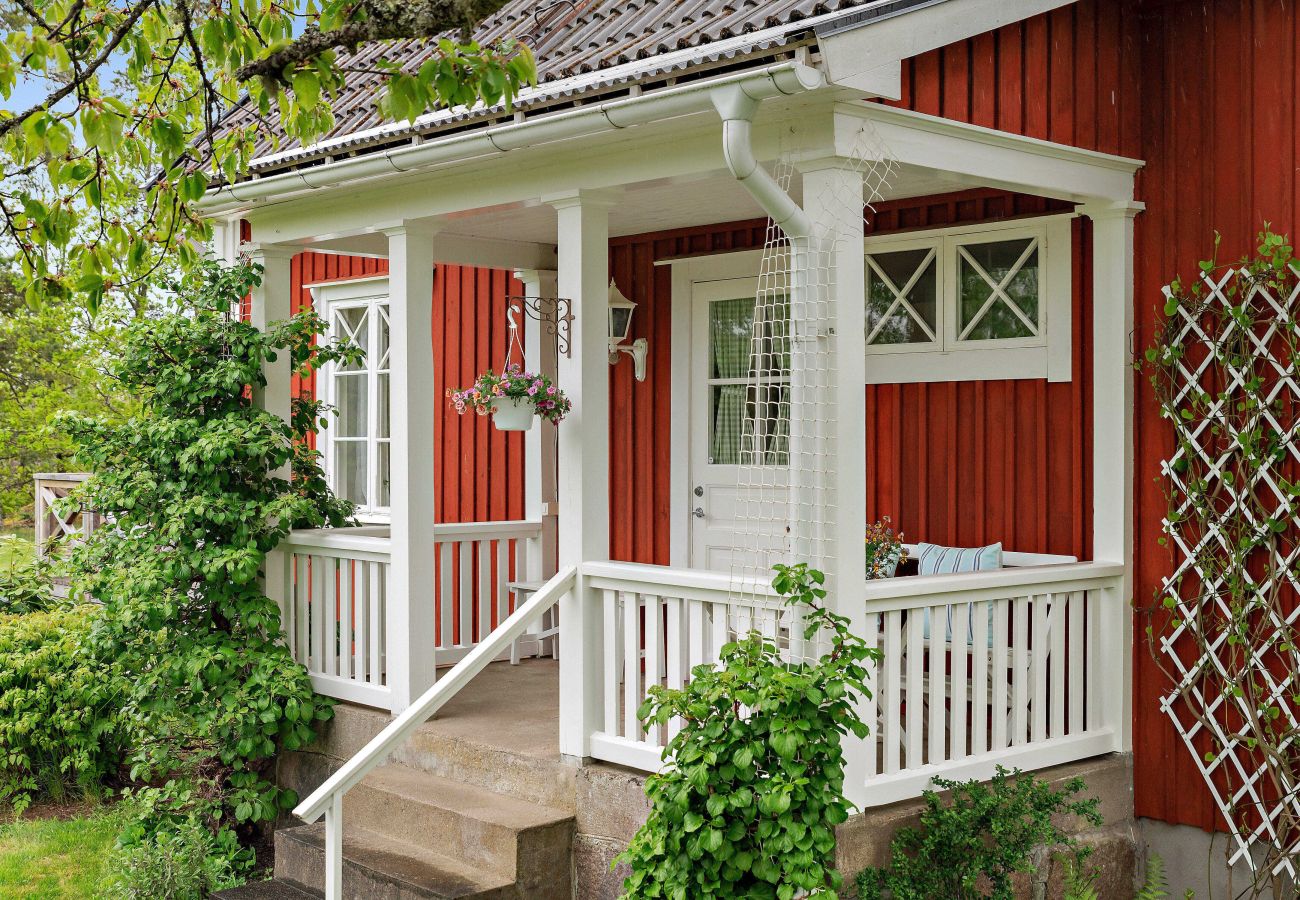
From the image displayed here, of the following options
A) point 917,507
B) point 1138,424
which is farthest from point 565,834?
point 1138,424

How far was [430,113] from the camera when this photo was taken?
612 cm

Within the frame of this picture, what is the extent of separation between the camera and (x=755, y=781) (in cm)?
453

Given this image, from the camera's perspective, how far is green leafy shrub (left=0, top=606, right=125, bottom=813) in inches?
316

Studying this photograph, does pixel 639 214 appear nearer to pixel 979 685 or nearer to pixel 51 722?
pixel 979 685

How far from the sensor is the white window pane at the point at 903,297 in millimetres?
6820

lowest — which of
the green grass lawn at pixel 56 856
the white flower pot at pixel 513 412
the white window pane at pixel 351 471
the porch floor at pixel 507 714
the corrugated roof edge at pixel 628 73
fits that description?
the green grass lawn at pixel 56 856

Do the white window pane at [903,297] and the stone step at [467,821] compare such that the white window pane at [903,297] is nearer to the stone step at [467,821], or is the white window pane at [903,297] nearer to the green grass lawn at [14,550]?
the stone step at [467,821]

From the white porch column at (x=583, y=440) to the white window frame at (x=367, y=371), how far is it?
3972 millimetres

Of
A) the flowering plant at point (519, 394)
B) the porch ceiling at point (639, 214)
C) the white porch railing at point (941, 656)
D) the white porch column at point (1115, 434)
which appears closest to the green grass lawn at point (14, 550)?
the porch ceiling at point (639, 214)

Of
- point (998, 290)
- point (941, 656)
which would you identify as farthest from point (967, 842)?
point (998, 290)

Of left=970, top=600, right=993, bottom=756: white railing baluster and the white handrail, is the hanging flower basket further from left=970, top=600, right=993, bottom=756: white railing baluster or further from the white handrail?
left=970, top=600, right=993, bottom=756: white railing baluster

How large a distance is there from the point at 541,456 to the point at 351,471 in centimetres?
219

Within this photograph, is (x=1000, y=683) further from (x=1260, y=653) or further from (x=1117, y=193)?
(x=1117, y=193)

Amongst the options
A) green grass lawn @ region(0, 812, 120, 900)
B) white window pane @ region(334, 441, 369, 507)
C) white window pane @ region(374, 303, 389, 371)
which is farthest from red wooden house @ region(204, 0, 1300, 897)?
white window pane @ region(334, 441, 369, 507)
